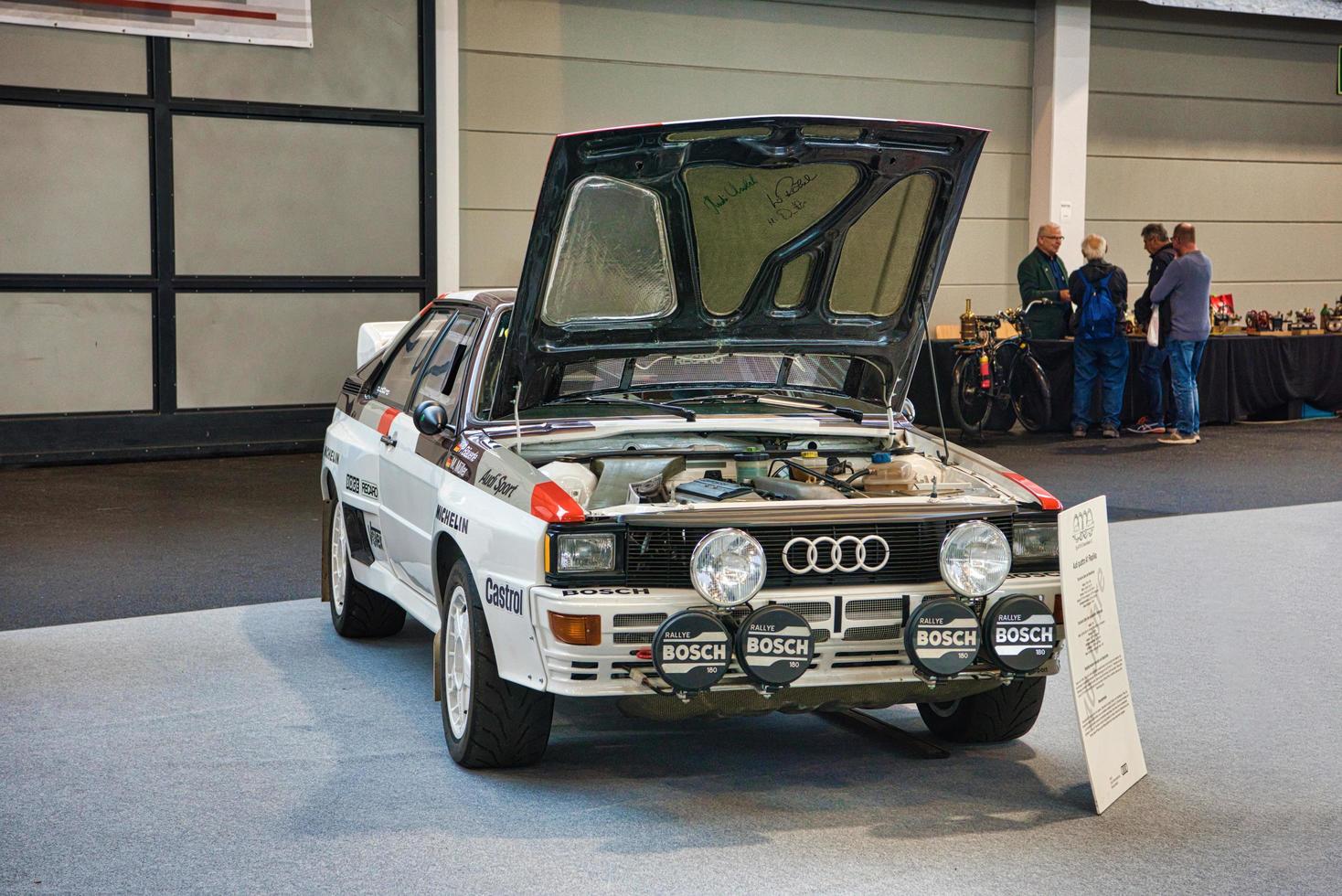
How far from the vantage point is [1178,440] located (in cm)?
1468

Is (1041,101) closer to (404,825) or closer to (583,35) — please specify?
(583,35)

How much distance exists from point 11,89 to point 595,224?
29.7ft

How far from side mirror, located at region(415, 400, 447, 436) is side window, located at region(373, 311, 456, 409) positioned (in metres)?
0.88

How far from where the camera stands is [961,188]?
18.2 ft

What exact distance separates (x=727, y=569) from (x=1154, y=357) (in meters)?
11.6

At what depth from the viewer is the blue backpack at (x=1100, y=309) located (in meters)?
14.6

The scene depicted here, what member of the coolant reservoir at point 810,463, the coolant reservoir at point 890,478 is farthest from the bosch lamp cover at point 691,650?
the coolant reservoir at point 810,463

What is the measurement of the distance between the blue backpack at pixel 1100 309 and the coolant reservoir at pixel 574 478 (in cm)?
1036

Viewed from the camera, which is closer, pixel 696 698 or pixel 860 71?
pixel 696 698

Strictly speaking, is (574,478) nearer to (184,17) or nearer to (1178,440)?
(184,17)

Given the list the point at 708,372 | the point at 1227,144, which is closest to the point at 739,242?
the point at 708,372

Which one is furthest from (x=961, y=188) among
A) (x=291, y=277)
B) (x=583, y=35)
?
(x=583, y=35)

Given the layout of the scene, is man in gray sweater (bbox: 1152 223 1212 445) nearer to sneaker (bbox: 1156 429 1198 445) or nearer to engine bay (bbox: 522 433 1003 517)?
sneaker (bbox: 1156 429 1198 445)

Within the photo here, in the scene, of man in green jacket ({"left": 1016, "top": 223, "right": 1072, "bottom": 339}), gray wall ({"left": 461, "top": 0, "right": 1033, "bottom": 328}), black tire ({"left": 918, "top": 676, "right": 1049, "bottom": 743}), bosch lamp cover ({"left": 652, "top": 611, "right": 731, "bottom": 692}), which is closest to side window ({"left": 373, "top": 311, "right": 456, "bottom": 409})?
bosch lamp cover ({"left": 652, "top": 611, "right": 731, "bottom": 692})
